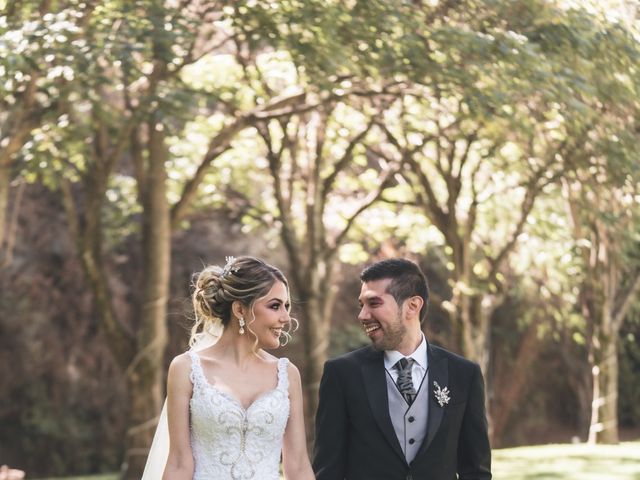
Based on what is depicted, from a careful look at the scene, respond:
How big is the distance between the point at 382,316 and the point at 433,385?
394 mm

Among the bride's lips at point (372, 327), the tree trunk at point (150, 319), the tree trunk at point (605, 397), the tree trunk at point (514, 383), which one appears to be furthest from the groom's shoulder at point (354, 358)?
the tree trunk at point (514, 383)

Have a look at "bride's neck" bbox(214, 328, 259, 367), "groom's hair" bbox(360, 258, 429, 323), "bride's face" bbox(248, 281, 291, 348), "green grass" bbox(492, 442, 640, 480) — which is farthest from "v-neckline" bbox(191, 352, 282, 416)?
"green grass" bbox(492, 442, 640, 480)

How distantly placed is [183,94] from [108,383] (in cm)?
1409

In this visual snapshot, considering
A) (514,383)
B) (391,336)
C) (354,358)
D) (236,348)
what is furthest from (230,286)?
(514,383)

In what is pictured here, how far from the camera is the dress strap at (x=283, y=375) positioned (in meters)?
5.80

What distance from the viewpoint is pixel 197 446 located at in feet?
18.5

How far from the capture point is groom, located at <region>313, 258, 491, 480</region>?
216 inches

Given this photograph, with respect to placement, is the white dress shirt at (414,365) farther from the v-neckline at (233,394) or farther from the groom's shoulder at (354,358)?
the v-neckline at (233,394)

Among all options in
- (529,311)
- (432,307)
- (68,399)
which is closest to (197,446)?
(68,399)

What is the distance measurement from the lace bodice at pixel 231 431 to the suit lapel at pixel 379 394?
0.45 metres

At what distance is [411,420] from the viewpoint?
218 inches

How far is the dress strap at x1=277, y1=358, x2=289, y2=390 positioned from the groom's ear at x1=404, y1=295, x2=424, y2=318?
0.69 m

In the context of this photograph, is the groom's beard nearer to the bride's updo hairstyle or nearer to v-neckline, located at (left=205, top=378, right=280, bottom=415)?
the bride's updo hairstyle

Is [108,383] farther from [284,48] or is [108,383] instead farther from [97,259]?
[284,48]
